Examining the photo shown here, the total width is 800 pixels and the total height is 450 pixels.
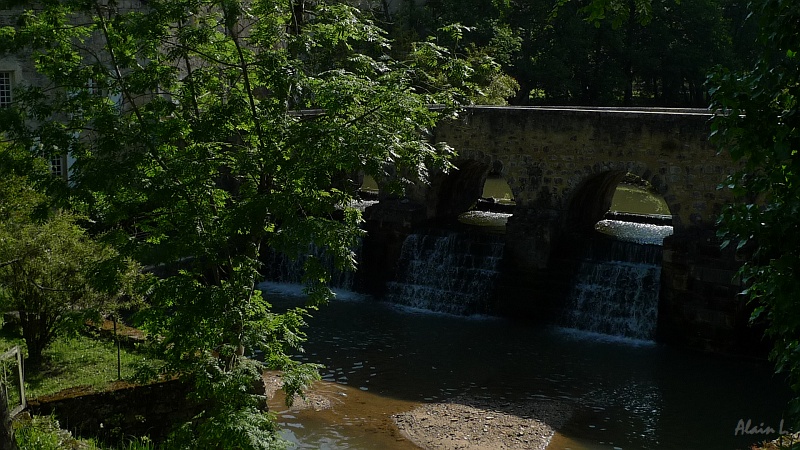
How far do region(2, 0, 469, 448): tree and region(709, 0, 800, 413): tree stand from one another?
3273 millimetres

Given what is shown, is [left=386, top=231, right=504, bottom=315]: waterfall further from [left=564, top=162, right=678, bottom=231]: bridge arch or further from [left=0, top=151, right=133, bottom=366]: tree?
[left=0, top=151, right=133, bottom=366]: tree

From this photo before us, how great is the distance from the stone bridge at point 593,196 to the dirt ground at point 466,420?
185 inches

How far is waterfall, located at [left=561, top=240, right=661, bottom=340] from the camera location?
57.4ft

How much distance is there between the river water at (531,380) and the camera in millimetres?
12711

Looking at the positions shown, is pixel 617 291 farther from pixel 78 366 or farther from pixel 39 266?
pixel 39 266

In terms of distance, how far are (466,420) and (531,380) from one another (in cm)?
222

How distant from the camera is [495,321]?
1848 cm

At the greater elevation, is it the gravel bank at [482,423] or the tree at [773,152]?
the tree at [773,152]

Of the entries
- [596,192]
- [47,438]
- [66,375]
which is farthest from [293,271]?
[47,438]

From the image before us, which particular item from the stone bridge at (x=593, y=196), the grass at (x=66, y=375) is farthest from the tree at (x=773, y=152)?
the stone bridge at (x=593, y=196)

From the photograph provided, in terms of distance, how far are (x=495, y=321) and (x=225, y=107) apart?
11.0 m

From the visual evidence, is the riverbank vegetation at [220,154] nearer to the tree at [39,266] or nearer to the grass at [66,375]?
the grass at [66,375]

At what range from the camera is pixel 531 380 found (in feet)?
48.6

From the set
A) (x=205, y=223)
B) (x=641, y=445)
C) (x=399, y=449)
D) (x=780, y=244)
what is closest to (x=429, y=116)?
(x=205, y=223)
